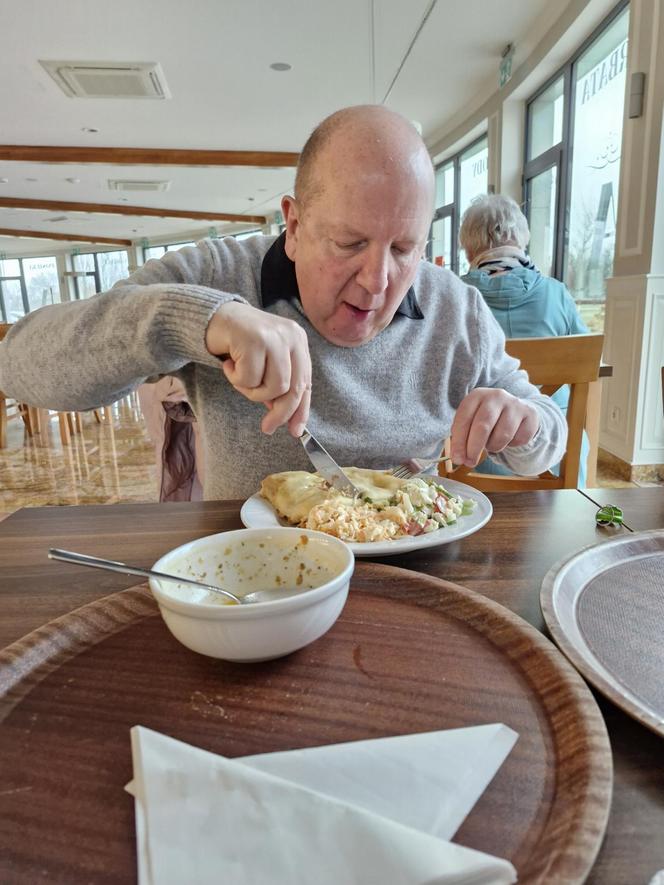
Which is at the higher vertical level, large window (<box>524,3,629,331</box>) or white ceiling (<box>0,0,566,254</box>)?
white ceiling (<box>0,0,566,254</box>)

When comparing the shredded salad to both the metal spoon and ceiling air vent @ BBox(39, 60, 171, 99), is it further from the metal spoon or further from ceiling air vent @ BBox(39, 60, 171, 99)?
ceiling air vent @ BBox(39, 60, 171, 99)

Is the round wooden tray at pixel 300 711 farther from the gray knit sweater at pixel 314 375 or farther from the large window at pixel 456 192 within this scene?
the large window at pixel 456 192

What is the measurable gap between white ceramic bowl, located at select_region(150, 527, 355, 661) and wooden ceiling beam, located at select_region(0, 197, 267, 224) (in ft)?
36.7

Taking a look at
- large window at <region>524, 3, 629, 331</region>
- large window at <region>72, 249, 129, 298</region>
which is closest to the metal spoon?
large window at <region>524, 3, 629, 331</region>

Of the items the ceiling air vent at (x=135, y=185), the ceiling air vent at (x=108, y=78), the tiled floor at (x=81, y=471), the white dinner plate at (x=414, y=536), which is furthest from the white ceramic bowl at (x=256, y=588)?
the ceiling air vent at (x=135, y=185)

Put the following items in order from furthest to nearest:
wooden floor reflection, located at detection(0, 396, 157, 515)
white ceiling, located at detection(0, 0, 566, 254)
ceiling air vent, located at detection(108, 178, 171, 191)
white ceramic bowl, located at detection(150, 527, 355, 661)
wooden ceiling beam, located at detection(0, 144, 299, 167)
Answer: ceiling air vent, located at detection(108, 178, 171, 191) < wooden ceiling beam, located at detection(0, 144, 299, 167) < white ceiling, located at detection(0, 0, 566, 254) < wooden floor reflection, located at detection(0, 396, 157, 515) < white ceramic bowl, located at detection(150, 527, 355, 661)

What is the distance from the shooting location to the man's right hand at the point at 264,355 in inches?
28.5

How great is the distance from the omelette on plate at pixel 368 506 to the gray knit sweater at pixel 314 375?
26cm

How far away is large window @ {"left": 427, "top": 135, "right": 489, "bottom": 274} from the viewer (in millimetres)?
6582

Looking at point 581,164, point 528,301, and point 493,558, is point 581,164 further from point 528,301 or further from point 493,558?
point 493,558

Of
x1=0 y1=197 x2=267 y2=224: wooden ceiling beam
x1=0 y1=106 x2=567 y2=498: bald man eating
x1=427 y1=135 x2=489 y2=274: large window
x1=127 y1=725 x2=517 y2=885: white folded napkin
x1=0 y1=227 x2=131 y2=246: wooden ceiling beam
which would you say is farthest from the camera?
x1=0 y1=227 x2=131 y2=246: wooden ceiling beam

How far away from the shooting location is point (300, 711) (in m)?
0.42

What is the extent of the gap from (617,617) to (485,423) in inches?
16.9

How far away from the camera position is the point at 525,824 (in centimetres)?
32
